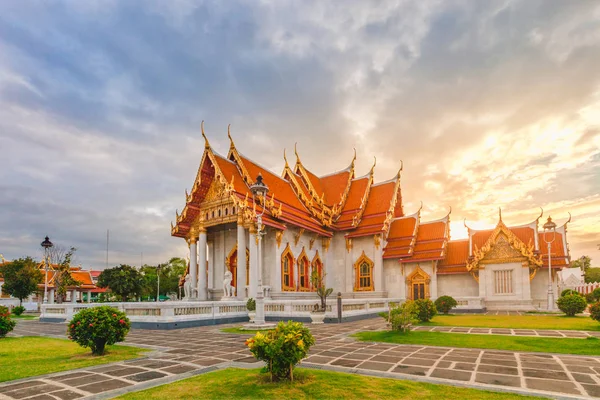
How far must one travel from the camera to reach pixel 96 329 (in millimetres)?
8352

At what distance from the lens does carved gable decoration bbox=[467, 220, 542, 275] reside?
22453mm

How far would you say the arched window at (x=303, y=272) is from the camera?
2452 centimetres

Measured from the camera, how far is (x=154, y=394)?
17.8 feet

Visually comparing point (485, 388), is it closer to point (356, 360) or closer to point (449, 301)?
point (356, 360)

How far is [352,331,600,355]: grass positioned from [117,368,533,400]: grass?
4.34 metres

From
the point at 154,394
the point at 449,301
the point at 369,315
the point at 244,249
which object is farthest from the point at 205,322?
the point at 449,301

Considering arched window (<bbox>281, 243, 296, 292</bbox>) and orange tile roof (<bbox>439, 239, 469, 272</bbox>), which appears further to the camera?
orange tile roof (<bbox>439, 239, 469, 272</bbox>)

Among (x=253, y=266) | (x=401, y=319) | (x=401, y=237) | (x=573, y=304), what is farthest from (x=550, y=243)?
(x=253, y=266)

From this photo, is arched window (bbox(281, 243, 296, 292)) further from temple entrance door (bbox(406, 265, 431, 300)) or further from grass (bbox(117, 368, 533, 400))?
grass (bbox(117, 368, 533, 400))

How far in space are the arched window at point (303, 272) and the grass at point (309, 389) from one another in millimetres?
18261

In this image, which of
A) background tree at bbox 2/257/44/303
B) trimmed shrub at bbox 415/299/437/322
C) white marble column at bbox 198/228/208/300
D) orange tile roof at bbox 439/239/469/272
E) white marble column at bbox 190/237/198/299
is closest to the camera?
trimmed shrub at bbox 415/299/437/322

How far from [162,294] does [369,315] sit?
44.9m

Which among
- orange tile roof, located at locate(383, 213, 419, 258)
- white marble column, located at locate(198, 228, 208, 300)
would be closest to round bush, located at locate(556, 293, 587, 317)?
orange tile roof, located at locate(383, 213, 419, 258)

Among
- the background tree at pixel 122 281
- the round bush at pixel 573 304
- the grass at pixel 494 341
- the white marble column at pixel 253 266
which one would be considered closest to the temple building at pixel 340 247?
the white marble column at pixel 253 266
